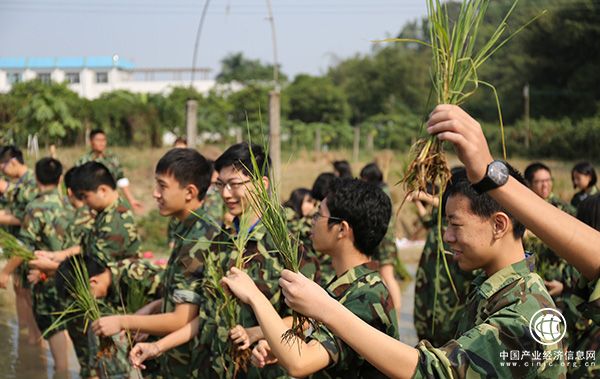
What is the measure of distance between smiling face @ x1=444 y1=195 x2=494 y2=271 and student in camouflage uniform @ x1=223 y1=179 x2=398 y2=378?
44 cm

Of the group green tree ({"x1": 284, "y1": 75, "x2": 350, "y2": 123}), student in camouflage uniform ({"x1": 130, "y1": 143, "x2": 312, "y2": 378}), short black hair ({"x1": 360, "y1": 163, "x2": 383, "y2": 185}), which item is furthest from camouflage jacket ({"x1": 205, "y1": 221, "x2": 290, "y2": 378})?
green tree ({"x1": 284, "y1": 75, "x2": 350, "y2": 123})

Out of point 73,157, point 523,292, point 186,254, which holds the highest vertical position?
point 523,292

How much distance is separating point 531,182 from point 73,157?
17.8 metres

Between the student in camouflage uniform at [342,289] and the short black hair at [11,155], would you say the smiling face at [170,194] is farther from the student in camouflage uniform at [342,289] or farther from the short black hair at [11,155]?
the short black hair at [11,155]

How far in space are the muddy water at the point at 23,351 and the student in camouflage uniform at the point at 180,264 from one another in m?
3.38

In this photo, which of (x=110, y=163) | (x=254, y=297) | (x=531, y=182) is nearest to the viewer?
(x=254, y=297)

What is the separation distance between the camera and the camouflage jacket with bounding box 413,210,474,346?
582cm

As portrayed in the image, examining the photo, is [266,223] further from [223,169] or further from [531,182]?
[531,182]

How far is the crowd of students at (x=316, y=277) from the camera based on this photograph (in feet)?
8.11

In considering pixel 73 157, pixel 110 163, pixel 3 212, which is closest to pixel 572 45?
pixel 73 157

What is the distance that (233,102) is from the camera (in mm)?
35531

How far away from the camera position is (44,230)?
7418 mm

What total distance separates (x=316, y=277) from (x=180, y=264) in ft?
2.49

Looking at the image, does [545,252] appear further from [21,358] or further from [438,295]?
[21,358]
